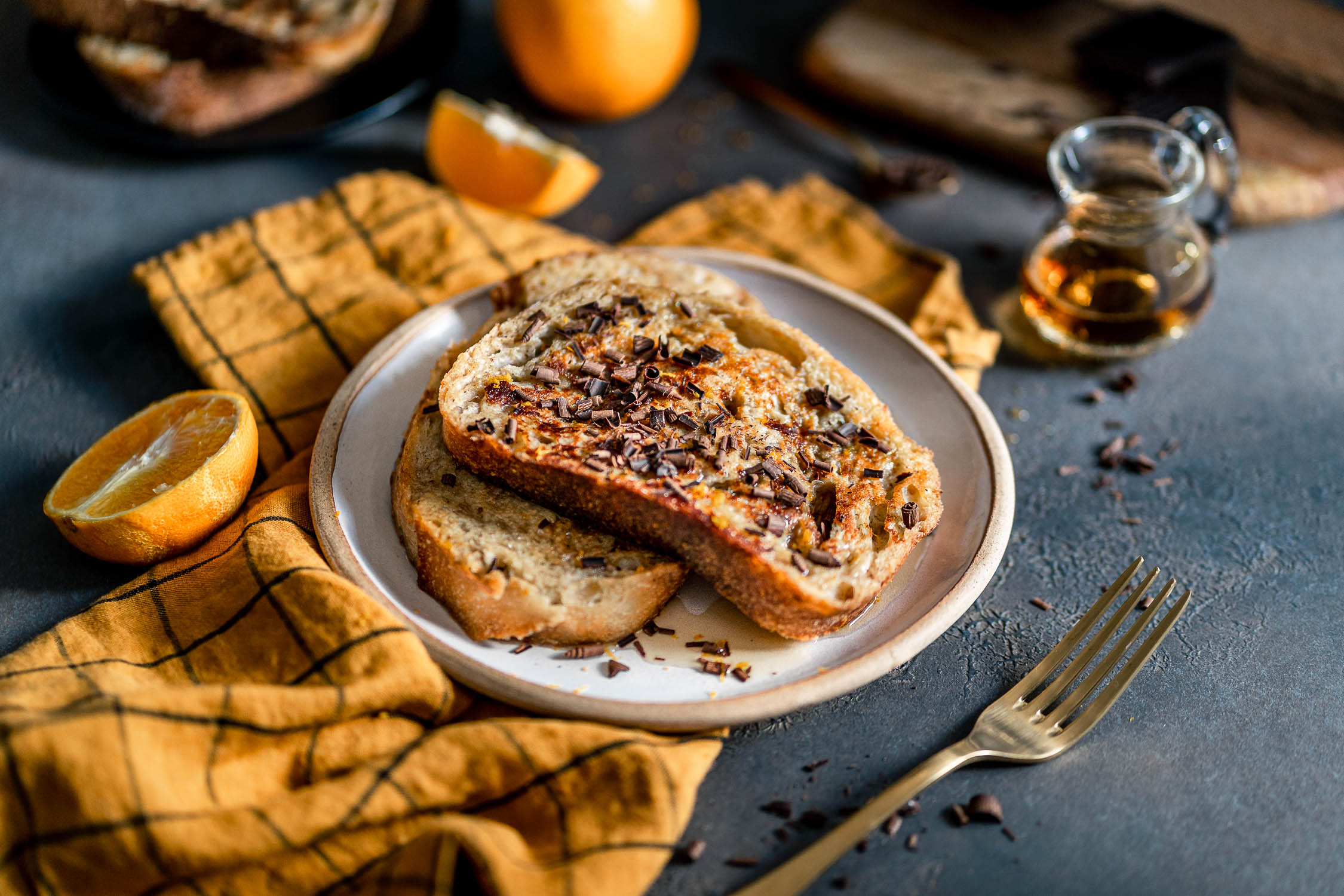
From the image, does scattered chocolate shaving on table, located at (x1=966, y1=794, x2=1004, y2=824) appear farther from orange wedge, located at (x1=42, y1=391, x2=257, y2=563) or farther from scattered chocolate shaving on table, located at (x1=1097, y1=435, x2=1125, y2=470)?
orange wedge, located at (x1=42, y1=391, x2=257, y2=563)

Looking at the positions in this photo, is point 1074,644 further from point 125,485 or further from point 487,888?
point 125,485

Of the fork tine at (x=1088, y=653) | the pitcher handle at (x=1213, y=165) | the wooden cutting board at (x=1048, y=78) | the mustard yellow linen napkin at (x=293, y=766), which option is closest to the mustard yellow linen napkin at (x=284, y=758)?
the mustard yellow linen napkin at (x=293, y=766)

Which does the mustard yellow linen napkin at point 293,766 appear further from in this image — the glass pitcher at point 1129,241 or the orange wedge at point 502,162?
Answer: the glass pitcher at point 1129,241

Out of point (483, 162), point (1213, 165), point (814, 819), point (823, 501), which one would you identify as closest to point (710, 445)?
point (823, 501)

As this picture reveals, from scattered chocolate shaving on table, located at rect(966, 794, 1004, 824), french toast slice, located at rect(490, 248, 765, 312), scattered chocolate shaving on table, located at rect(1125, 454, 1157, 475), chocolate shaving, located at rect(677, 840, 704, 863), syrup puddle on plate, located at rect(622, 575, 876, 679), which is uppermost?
french toast slice, located at rect(490, 248, 765, 312)

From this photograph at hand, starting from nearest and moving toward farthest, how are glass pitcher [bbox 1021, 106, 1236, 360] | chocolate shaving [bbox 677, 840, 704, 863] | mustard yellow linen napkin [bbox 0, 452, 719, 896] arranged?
mustard yellow linen napkin [bbox 0, 452, 719, 896]
chocolate shaving [bbox 677, 840, 704, 863]
glass pitcher [bbox 1021, 106, 1236, 360]

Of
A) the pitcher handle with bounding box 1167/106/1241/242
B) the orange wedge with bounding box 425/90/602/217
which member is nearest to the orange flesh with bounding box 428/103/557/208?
the orange wedge with bounding box 425/90/602/217

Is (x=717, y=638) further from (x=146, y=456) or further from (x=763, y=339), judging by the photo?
(x=146, y=456)

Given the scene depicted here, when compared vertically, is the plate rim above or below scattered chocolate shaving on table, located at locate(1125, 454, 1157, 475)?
above
